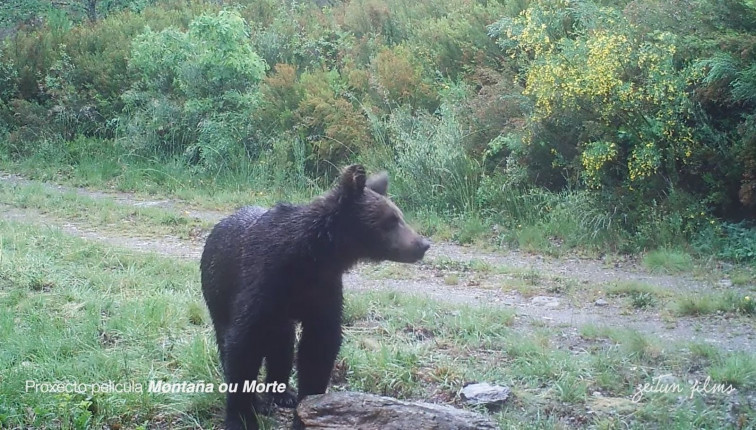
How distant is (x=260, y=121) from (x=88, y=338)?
8.71 metres

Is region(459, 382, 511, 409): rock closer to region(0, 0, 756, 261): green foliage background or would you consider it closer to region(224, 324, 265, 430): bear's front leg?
region(224, 324, 265, 430): bear's front leg

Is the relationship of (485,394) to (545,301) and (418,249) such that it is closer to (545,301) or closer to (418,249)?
(418,249)

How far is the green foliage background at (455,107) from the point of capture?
10.6 metres

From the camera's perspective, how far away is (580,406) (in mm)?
→ 5832

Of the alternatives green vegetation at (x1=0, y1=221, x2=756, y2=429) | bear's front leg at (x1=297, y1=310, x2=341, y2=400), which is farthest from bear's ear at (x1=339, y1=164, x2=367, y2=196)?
green vegetation at (x1=0, y1=221, x2=756, y2=429)

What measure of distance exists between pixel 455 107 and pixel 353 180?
27.0ft

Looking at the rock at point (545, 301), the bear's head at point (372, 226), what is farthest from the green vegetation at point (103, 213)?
the bear's head at point (372, 226)

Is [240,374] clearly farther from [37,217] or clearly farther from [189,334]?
[37,217]

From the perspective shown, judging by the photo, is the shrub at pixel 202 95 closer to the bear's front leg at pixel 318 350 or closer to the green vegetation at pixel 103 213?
the green vegetation at pixel 103 213

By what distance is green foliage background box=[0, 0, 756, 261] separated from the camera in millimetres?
10625

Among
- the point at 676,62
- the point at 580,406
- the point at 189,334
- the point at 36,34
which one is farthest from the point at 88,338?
the point at 36,34

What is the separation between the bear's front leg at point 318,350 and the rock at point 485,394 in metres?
0.97

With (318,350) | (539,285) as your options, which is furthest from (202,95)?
(318,350)

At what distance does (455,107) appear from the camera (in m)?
13.6
